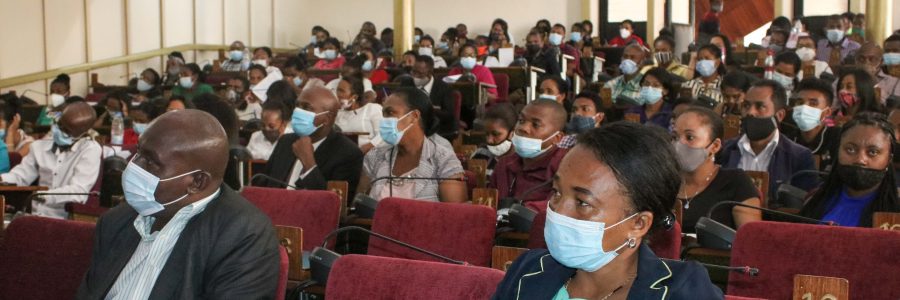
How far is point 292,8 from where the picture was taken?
59.2ft

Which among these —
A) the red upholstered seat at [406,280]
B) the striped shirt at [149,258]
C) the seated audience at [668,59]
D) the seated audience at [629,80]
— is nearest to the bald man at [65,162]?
the striped shirt at [149,258]

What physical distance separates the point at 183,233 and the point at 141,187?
0.16 metres

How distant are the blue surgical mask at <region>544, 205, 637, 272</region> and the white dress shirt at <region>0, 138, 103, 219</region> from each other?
155 inches

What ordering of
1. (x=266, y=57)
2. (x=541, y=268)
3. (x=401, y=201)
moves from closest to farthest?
(x=541, y=268) < (x=401, y=201) < (x=266, y=57)

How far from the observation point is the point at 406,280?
247 cm

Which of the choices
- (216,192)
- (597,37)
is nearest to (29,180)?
(216,192)

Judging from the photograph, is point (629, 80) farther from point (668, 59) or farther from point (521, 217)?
point (521, 217)

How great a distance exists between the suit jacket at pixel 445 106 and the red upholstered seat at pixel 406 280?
18.1ft

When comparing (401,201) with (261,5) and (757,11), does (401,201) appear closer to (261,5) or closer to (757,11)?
(261,5)

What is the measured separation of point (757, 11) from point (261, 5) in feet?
27.5

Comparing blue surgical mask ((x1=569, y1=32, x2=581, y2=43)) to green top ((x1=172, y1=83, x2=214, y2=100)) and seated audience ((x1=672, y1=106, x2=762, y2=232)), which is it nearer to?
green top ((x1=172, y1=83, x2=214, y2=100))

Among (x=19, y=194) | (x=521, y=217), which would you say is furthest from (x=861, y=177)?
(x=19, y=194)

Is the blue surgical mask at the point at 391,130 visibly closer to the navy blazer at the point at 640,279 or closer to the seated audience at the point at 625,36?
the navy blazer at the point at 640,279

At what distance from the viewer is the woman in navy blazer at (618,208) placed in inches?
79.1
